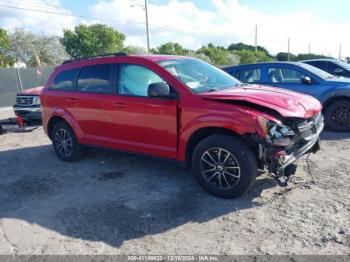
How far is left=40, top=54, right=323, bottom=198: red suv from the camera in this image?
4.11 metres

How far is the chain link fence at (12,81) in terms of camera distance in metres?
16.9

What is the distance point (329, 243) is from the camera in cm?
333

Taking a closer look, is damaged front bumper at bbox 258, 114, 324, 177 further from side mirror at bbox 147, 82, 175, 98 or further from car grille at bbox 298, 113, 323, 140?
side mirror at bbox 147, 82, 175, 98

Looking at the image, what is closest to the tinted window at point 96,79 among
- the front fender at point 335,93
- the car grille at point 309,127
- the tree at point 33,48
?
the car grille at point 309,127

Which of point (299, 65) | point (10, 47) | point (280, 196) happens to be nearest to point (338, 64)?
point (299, 65)

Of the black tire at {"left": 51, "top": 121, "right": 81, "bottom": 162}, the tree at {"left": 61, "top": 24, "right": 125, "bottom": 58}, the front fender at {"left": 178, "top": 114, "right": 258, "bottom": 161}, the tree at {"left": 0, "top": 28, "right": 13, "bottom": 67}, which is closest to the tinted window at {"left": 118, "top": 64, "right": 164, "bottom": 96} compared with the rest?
the front fender at {"left": 178, "top": 114, "right": 258, "bottom": 161}

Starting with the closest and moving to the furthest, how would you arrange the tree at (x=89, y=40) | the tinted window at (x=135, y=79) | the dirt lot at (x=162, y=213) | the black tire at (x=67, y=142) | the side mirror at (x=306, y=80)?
the dirt lot at (x=162, y=213)
the tinted window at (x=135, y=79)
the black tire at (x=67, y=142)
the side mirror at (x=306, y=80)
the tree at (x=89, y=40)

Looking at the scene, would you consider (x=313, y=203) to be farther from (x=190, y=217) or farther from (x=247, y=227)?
(x=190, y=217)

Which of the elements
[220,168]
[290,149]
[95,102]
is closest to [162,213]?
[220,168]

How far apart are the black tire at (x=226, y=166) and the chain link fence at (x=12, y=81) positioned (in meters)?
15.2

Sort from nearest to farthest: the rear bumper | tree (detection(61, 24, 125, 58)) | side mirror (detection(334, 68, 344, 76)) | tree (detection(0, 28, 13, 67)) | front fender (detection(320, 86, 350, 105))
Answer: front fender (detection(320, 86, 350, 105)), the rear bumper, side mirror (detection(334, 68, 344, 76)), tree (detection(0, 28, 13, 67)), tree (detection(61, 24, 125, 58))

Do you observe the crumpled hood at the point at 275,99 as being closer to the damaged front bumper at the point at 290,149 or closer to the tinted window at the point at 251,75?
the damaged front bumper at the point at 290,149

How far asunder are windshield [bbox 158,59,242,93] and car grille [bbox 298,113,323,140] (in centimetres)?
121

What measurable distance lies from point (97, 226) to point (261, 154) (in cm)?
204
